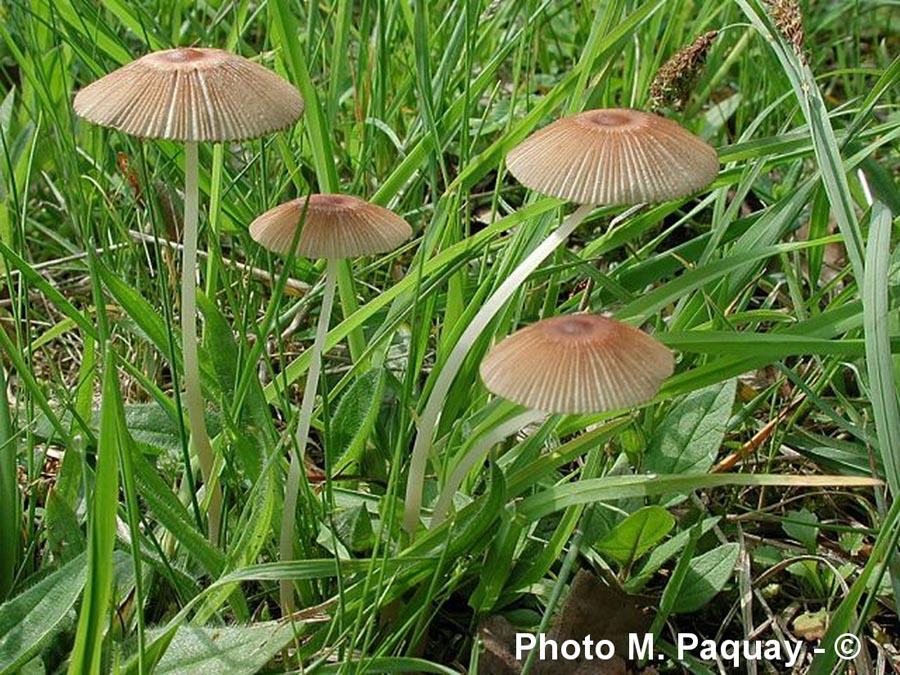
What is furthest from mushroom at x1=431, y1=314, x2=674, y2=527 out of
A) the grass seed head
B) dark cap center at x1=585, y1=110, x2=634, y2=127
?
the grass seed head

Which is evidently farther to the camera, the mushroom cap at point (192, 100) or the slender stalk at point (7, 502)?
the slender stalk at point (7, 502)

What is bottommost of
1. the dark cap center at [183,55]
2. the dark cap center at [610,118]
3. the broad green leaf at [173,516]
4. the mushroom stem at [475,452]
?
the broad green leaf at [173,516]

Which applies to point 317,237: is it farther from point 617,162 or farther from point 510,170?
point 617,162

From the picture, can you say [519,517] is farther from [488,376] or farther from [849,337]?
[849,337]

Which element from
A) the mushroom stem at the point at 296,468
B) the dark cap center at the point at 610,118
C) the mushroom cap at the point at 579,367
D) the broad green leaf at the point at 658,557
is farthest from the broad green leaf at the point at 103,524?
the broad green leaf at the point at 658,557

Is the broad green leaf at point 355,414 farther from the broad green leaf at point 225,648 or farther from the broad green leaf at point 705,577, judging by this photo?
the broad green leaf at point 705,577

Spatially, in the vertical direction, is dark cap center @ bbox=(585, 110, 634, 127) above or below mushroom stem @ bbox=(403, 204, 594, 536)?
above

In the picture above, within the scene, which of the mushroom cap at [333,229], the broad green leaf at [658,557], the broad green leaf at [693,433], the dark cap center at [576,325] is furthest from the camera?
the broad green leaf at [693,433]

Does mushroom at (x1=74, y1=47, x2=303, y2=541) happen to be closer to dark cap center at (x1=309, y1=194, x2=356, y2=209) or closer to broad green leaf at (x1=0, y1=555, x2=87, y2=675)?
dark cap center at (x1=309, y1=194, x2=356, y2=209)
